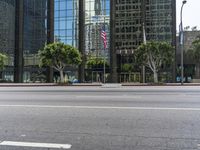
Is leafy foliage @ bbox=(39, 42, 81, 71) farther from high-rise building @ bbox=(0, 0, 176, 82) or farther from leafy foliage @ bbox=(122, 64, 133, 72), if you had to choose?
leafy foliage @ bbox=(122, 64, 133, 72)

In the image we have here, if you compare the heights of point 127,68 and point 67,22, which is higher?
point 67,22

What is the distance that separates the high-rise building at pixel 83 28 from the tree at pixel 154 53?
2097 cm

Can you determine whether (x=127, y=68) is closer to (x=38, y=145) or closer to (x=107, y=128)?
(x=107, y=128)

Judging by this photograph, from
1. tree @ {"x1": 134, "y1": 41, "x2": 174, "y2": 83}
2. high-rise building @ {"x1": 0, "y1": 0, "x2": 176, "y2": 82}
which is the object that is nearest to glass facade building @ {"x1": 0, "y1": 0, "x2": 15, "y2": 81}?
high-rise building @ {"x1": 0, "y1": 0, "x2": 176, "y2": 82}

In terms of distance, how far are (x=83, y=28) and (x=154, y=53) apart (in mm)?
27471

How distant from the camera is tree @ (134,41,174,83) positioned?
44375 millimetres

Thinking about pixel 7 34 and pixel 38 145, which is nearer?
pixel 38 145

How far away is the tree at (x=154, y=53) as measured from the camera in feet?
146

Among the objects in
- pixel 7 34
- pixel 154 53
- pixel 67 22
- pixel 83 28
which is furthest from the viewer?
pixel 7 34

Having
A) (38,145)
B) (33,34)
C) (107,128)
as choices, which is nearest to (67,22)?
(33,34)

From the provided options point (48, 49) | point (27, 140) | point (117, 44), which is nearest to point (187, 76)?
point (117, 44)

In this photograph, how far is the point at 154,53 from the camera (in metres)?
44.7

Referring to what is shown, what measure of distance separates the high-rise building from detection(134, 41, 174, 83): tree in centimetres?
2097

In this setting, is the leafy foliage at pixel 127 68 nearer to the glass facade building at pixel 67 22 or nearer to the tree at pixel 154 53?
the glass facade building at pixel 67 22
